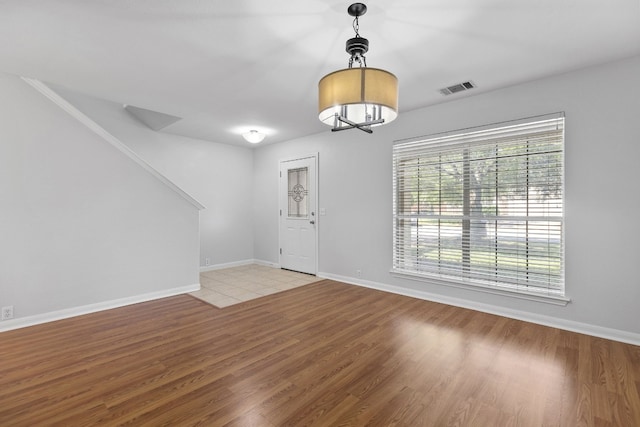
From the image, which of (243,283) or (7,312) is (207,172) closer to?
(243,283)

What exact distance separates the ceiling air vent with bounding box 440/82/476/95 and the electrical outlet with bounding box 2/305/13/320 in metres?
5.15

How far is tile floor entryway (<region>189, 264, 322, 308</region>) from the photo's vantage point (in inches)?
163

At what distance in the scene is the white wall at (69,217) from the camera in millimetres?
3074

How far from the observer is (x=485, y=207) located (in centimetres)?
360

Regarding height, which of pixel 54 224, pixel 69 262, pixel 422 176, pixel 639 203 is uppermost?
pixel 422 176

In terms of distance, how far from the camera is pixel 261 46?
2.57 m

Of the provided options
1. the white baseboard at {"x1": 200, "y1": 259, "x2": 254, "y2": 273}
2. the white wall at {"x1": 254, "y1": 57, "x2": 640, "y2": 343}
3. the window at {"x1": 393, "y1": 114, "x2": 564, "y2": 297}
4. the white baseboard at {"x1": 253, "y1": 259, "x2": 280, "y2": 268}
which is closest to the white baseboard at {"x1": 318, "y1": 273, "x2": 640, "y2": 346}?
the white wall at {"x1": 254, "y1": 57, "x2": 640, "y2": 343}

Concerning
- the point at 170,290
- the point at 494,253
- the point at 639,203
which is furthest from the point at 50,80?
the point at 639,203

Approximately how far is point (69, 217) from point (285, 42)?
3.08 m

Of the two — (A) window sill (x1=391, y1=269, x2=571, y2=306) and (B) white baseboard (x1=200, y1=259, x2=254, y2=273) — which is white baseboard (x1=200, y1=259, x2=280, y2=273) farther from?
(A) window sill (x1=391, y1=269, x2=571, y2=306)

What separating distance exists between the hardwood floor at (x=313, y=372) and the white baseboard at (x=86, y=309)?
122 mm

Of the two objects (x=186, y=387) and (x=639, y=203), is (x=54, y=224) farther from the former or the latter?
(x=639, y=203)

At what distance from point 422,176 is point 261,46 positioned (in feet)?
8.61

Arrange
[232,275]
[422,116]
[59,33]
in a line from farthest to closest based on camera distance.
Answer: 1. [232,275]
2. [422,116]
3. [59,33]
